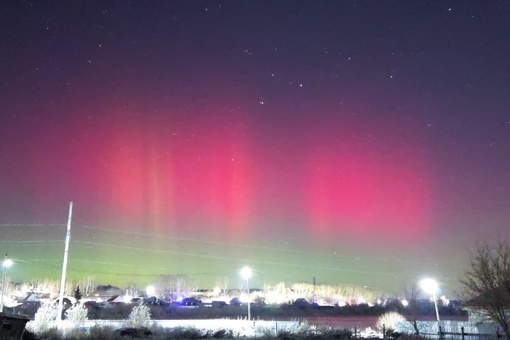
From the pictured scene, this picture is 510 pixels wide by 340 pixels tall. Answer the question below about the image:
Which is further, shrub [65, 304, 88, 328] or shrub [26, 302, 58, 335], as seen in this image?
shrub [65, 304, 88, 328]

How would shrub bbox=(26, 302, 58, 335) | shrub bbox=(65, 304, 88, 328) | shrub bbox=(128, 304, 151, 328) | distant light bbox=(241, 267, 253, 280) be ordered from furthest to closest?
distant light bbox=(241, 267, 253, 280), shrub bbox=(128, 304, 151, 328), shrub bbox=(65, 304, 88, 328), shrub bbox=(26, 302, 58, 335)

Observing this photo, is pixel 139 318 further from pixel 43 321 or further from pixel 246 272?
pixel 246 272

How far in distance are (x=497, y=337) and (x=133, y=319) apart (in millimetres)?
27211

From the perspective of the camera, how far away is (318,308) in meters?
148

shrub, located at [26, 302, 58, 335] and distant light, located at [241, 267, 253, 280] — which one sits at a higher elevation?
distant light, located at [241, 267, 253, 280]

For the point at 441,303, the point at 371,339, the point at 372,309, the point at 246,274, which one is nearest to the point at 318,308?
the point at 372,309

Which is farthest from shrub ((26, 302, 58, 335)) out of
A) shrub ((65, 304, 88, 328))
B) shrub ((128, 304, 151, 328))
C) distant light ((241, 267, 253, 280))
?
distant light ((241, 267, 253, 280))

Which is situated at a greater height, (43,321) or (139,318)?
(139,318)

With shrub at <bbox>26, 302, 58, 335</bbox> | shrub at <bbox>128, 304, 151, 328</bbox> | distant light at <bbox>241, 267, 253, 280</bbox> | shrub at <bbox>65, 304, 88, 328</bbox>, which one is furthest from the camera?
distant light at <bbox>241, 267, 253, 280</bbox>

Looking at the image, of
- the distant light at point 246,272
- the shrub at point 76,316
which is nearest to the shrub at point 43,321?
the shrub at point 76,316

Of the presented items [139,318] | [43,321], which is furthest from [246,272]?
[43,321]

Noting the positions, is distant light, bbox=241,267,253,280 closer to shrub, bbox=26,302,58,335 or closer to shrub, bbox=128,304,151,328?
shrub, bbox=128,304,151,328

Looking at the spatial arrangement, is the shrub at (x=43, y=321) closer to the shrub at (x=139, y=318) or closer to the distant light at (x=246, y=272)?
the shrub at (x=139, y=318)

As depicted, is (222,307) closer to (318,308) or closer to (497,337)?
(318,308)
